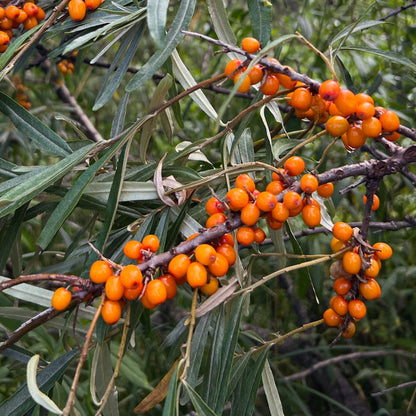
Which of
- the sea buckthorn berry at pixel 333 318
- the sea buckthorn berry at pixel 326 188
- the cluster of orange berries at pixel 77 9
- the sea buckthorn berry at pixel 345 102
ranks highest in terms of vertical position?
the cluster of orange berries at pixel 77 9

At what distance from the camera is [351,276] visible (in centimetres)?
71

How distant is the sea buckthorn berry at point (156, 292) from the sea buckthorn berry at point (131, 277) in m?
0.01

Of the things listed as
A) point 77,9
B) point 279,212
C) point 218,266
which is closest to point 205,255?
point 218,266

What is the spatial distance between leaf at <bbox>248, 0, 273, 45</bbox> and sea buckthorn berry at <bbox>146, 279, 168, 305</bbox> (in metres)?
0.37

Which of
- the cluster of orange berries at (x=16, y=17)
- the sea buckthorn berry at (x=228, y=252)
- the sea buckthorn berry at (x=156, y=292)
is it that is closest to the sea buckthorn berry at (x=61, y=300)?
the sea buckthorn berry at (x=156, y=292)

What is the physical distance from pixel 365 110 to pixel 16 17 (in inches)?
28.5

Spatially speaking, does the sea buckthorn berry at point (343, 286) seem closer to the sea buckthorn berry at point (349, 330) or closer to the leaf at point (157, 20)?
the sea buckthorn berry at point (349, 330)

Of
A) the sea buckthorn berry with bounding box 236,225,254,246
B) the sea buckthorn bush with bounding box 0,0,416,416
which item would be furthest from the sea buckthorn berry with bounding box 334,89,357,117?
the sea buckthorn berry with bounding box 236,225,254,246

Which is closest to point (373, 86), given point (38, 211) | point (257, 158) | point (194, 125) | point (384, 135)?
point (257, 158)

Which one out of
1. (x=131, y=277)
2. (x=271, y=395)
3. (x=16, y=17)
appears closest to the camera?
(x=131, y=277)

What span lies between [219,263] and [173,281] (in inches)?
2.6

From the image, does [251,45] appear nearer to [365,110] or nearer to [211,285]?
[365,110]

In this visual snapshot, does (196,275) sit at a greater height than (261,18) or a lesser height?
lesser

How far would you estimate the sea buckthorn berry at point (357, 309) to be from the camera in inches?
27.3
